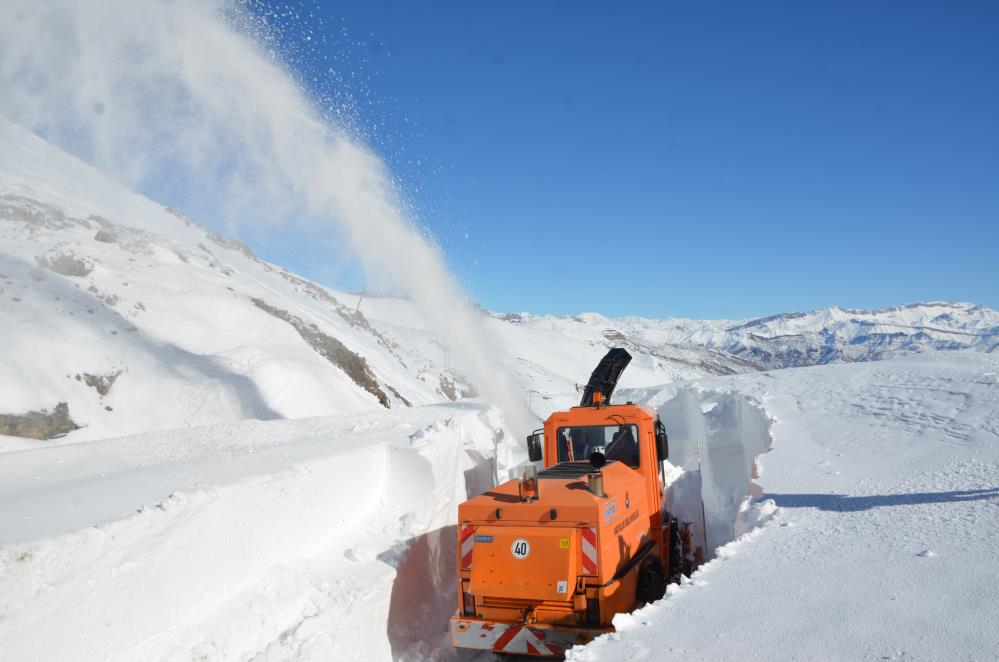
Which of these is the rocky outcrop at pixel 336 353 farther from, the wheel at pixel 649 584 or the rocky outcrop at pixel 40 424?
the wheel at pixel 649 584

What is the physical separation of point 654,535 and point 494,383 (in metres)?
7.25

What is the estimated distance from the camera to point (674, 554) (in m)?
8.36

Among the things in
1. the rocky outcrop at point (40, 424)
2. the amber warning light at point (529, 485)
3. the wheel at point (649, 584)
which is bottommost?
the wheel at point (649, 584)

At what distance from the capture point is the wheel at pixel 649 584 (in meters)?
6.73

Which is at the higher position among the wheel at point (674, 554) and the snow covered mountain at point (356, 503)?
the snow covered mountain at point (356, 503)

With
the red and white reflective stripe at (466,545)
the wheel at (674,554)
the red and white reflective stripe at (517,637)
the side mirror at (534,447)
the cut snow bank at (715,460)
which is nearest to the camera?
the red and white reflective stripe at (517,637)

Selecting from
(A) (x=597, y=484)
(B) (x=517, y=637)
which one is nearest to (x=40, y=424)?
(B) (x=517, y=637)

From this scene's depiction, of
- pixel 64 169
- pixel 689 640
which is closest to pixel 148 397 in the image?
pixel 689 640

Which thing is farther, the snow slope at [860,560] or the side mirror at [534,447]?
the side mirror at [534,447]

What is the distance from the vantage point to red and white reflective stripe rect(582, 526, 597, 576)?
5945 millimetres

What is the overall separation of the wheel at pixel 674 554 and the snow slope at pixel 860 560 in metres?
0.86

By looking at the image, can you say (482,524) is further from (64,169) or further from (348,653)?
(64,169)

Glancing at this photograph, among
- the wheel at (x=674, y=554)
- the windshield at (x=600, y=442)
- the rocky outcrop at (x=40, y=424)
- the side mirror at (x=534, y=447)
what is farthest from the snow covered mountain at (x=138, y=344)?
the wheel at (x=674, y=554)

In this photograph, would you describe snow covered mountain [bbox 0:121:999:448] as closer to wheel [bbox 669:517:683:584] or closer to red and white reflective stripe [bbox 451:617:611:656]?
wheel [bbox 669:517:683:584]
